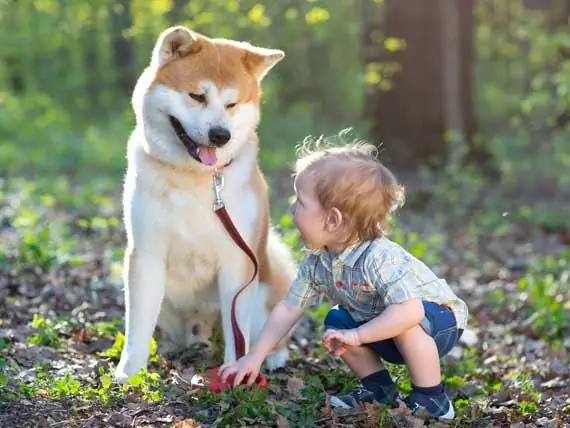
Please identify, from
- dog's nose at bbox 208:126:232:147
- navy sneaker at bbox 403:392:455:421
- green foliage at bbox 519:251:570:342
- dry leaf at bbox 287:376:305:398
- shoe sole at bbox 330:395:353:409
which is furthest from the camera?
green foliage at bbox 519:251:570:342

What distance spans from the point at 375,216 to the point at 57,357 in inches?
71.0

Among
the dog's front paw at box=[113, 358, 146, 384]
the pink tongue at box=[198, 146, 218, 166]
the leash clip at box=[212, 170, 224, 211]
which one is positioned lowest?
the dog's front paw at box=[113, 358, 146, 384]

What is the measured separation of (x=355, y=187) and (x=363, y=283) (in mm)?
384

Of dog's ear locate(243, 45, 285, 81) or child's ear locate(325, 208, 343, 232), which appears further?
dog's ear locate(243, 45, 285, 81)

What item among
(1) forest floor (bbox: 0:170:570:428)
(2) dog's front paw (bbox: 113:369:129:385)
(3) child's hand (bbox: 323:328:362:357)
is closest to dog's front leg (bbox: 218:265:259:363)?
(1) forest floor (bbox: 0:170:570:428)

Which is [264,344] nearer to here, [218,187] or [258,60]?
[218,187]

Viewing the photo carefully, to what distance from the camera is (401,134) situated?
12.1m

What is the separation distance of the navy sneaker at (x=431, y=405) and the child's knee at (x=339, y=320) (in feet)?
1.24

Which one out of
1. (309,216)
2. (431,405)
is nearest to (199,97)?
(309,216)

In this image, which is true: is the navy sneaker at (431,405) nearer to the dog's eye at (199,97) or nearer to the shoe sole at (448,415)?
the shoe sole at (448,415)

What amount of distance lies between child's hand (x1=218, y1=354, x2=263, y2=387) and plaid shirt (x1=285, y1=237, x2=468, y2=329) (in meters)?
0.29

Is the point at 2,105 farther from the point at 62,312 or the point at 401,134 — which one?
the point at 62,312

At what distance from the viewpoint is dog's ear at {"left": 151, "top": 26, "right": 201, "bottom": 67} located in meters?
4.37

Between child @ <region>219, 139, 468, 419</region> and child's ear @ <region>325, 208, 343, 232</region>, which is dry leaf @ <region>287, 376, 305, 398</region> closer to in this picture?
child @ <region>219, 139, 468, 419</region>
